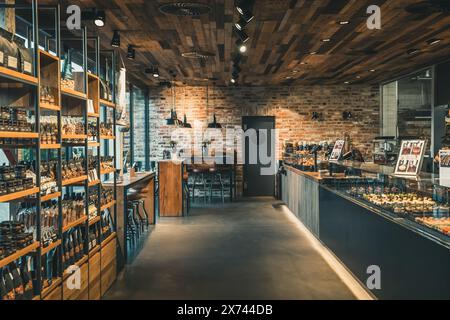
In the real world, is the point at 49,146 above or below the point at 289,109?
below

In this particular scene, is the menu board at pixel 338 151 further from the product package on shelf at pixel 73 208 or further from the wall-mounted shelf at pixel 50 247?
the wall-mounted shelf at pixel 50 247

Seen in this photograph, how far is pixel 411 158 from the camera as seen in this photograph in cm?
466

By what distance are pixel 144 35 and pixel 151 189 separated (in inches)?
130

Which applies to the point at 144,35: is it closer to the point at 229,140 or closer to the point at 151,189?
the point at 151,189

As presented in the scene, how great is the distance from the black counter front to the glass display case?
30 millimetres

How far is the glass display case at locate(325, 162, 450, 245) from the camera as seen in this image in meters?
3.46

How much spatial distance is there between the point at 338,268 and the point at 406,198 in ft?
6.29

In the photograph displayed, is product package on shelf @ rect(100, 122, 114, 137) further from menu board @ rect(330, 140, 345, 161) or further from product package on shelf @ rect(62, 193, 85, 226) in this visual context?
menu board @ rect(330, 140, 345, 161)

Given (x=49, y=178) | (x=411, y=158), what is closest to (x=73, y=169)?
(x=49, y=178)

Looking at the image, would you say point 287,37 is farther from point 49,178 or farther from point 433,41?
point 49,178

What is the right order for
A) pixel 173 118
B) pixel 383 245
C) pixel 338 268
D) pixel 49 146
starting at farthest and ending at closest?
pixel 173 118, pixel 338 268, pixel 383 245, pixel 49 146

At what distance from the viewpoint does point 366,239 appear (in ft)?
15.5

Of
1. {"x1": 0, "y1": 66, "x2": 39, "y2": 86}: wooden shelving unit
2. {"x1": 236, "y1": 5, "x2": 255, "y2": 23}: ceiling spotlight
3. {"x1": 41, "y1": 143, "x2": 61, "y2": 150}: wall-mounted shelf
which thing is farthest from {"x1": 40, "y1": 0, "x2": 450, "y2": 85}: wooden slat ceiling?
{"x1": 0, "y1": 66, "x2": 39, "y2": 86}: wooden shelving unit
